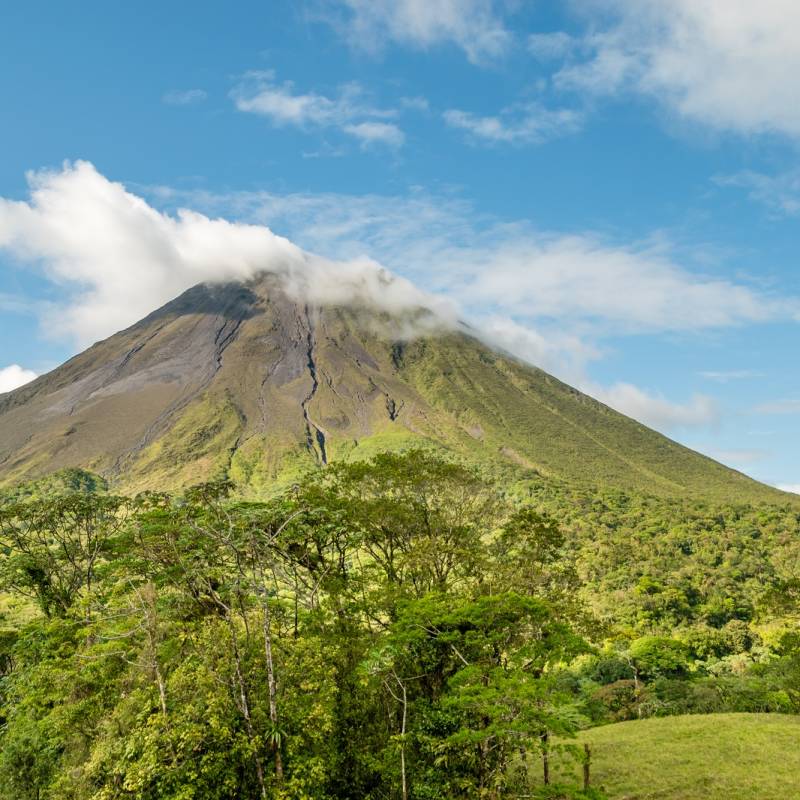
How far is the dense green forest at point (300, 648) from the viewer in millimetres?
11883

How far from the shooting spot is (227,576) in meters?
16.1

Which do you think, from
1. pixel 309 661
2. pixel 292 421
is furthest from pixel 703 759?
pixel 292 421

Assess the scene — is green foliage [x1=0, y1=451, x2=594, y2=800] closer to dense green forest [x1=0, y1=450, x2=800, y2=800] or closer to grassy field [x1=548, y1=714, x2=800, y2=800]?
dense green forest [x1=0, y1=450, x2=800, y2=800]

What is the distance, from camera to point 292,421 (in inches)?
6132

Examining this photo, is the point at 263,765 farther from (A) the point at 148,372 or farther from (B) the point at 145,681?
(A) the point at 148,372

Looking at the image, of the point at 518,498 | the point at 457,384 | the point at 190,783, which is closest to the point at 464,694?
the point at 190,783

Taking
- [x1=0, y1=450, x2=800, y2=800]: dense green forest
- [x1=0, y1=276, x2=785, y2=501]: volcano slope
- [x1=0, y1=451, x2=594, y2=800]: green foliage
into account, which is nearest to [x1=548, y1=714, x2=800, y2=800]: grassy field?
[x1=0, y1=450, x2=800, y2=800]: dense green forest

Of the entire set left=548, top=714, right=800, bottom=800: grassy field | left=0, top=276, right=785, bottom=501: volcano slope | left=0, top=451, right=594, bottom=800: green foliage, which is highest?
left=0, top=276, right=785, bottom=501: volcano slope

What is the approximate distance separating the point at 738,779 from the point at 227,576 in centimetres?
1859

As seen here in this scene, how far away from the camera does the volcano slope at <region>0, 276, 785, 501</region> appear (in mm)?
137125

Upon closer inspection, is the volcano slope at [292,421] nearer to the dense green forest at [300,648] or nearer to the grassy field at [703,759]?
the grassy field at [703,759]

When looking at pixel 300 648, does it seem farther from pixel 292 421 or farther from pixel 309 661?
pixel 292 421

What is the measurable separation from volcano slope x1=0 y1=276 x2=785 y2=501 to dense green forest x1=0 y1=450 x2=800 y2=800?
99.2 meters

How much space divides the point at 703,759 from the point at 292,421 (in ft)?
457
